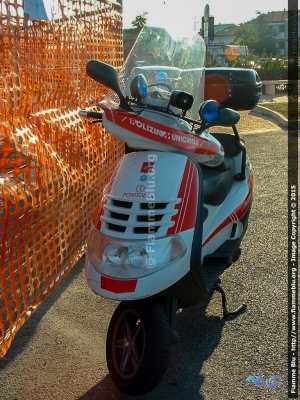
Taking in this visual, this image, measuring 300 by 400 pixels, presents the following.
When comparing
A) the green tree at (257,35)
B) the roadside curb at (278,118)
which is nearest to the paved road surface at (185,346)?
the roadside curb at (278,118)

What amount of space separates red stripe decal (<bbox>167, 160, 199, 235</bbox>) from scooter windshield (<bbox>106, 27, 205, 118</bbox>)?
17.8 inches

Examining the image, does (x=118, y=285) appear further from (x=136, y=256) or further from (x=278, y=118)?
(x=278, y=118)

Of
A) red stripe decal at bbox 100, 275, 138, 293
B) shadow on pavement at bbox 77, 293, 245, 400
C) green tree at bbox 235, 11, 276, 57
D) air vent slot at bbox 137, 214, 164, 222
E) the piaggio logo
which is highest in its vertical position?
green tree at bbox 235, 11, 276, 57

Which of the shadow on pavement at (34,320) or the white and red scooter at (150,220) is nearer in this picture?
the white and red scooter at (150,220)

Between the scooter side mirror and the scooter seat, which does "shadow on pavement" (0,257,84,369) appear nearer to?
the scooter seat

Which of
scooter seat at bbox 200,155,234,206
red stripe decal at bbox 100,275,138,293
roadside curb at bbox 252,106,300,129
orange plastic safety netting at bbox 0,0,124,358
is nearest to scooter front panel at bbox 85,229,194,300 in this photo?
red stripe decal at bbox 100,275,138,293

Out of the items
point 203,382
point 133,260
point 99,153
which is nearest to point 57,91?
point 99,153

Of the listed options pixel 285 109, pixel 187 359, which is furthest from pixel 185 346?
pixel 285 109

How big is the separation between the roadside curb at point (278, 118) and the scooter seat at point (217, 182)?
819cm

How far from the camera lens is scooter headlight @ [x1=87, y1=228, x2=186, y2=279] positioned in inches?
106

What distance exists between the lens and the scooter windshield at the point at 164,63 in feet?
10.4

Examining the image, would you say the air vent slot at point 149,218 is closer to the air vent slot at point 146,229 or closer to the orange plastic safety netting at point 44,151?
the air vent slot at point 146,229

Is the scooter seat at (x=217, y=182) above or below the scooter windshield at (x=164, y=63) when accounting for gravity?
below

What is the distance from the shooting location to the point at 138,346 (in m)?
2.73
